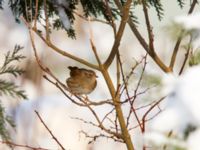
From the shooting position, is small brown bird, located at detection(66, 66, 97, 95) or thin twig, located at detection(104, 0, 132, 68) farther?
small brown bird, located at detection(66, 66, 97, 95)

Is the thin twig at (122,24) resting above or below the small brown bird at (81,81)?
below

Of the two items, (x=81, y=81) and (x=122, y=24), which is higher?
(x=81, y=81)

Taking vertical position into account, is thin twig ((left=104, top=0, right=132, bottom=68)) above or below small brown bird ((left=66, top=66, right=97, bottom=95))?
below

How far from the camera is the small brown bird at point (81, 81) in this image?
6.07 ft

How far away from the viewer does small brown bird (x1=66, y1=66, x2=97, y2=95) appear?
1849 millimetres

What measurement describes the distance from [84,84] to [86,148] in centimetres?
184

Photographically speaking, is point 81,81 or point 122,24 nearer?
point 122,24

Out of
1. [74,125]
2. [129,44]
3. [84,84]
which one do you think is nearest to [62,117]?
[74,125]

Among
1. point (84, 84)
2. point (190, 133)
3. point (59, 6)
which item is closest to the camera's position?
point (190, 133)

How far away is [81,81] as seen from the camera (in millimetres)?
1875

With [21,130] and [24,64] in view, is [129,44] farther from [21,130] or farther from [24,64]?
[21,130]

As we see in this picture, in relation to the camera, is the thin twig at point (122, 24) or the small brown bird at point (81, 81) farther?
the small brown bird at point (81, 81)

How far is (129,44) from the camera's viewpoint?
14.3 ft

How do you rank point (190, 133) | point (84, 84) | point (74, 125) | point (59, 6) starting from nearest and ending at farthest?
point (190, 133) < point (84, 84) < point (59, 6) < point (74, 125)
